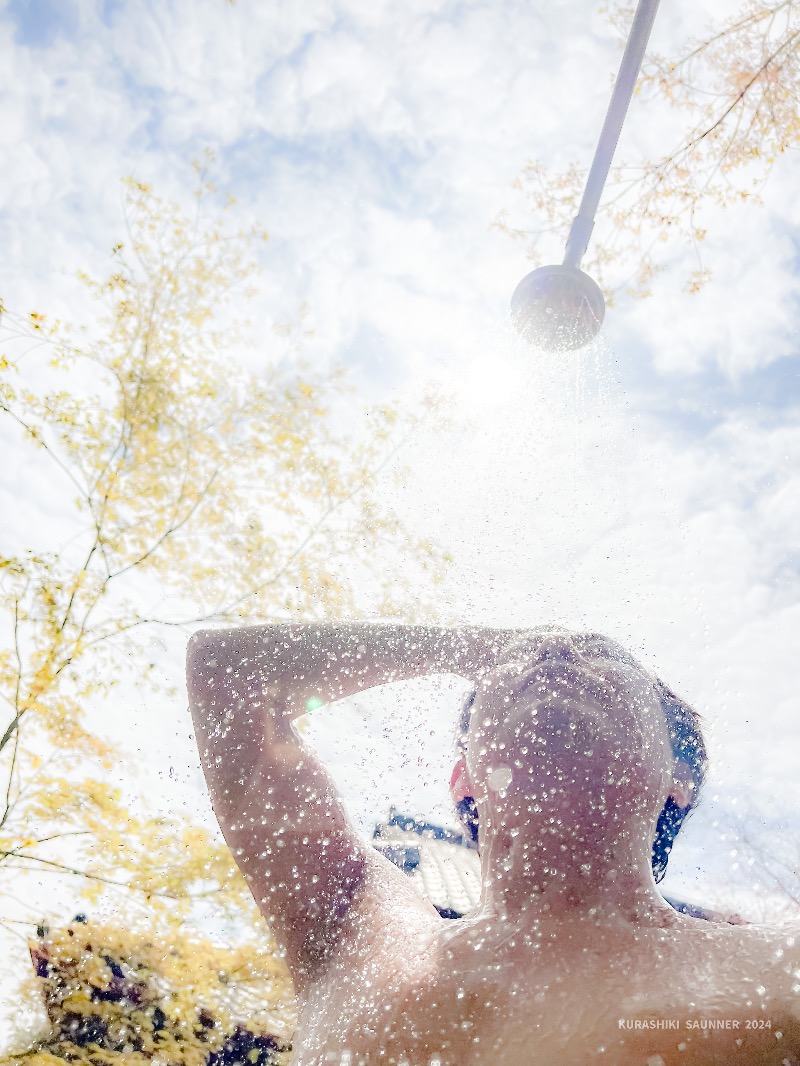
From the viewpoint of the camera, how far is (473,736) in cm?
138

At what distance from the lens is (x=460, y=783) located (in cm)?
148

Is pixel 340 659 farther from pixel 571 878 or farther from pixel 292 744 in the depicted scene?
pixel 571 878

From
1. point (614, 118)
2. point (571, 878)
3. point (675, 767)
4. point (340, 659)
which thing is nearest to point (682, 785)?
point (675, 767)

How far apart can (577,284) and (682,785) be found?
2176 mm

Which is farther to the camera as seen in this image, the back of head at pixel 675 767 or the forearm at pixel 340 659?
the forearm at pixel 340 659

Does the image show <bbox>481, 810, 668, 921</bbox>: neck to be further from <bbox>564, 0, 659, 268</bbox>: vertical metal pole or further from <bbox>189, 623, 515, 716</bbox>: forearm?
<bbox>564, 0, 659, 268</bbox>: vertical metal pole

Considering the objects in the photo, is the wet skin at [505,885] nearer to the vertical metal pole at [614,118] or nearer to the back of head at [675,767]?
the back of head at [675,767]

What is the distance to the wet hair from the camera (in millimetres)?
1593

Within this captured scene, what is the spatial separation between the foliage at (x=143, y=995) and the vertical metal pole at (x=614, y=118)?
5787mm

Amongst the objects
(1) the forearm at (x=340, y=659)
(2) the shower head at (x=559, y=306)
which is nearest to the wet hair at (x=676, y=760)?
(1) the forearm at (x=340, y=659)

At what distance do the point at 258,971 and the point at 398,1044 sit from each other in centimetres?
474

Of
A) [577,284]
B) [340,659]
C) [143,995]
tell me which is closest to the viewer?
[340,659]

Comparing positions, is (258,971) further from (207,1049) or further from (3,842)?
(3,842)

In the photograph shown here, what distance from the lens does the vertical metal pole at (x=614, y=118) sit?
211 cm
